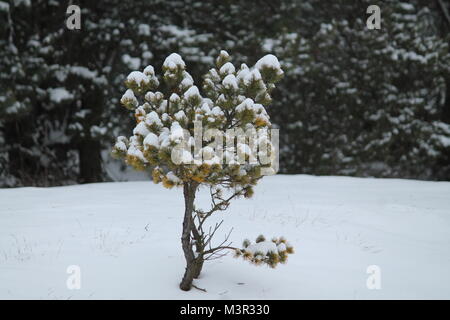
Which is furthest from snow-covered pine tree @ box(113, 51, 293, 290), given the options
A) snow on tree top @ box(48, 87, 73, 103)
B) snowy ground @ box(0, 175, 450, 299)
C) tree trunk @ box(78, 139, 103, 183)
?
tree trunk @ box(78, 139, 103, 183)

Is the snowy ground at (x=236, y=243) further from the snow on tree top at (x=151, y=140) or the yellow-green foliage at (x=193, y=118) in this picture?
A: the snow on tree top at (x=151, y=140)

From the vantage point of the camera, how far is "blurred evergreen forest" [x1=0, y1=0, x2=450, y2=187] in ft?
32.5

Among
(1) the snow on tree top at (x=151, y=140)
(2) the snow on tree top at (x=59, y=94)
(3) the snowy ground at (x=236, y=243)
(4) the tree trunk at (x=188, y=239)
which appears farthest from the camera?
(2) the snow on tree top at (x=59, y=94)

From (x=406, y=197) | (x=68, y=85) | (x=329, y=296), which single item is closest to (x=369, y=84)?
(x=406, y=197)

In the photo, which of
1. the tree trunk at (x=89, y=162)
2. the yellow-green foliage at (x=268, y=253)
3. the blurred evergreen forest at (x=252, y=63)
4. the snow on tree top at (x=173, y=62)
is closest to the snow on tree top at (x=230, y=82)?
the snow on tree top at (x=173, y=62)

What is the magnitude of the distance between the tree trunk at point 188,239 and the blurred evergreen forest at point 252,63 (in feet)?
21.6

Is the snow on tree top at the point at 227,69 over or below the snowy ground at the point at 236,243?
over

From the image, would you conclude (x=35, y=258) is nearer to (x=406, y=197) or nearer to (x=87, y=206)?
(x=87, y=206)

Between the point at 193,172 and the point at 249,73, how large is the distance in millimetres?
941

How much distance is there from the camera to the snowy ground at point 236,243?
12.4ft

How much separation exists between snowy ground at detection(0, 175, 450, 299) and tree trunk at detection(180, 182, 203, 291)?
0.11m

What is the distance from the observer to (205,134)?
130 inches

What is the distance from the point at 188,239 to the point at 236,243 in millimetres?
1266

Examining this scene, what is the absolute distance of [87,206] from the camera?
6.38 metres
